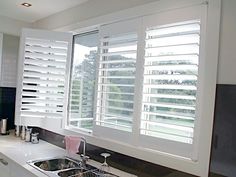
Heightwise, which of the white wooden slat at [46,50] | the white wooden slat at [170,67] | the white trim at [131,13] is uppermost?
the white trim at [131,13]

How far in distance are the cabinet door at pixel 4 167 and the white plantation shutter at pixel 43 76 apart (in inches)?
18.4

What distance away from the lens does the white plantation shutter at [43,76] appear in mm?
2729

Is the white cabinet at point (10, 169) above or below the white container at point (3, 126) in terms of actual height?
below

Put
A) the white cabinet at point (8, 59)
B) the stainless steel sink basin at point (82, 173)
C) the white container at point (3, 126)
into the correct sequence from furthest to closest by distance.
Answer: the white cabinet at point (8, 59) < the white container at point (3, 126) < the stainless steel sink basin at point (82, 173)

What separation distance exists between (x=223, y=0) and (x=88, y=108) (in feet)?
5.58

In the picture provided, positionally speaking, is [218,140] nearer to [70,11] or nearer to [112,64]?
[112,64]

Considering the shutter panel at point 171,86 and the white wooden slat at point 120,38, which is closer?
the shutter panel at point 171,86

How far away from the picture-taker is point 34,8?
285 cm

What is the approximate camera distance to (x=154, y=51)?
1.85 metres

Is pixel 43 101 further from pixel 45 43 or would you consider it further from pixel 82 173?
pixel 82 173

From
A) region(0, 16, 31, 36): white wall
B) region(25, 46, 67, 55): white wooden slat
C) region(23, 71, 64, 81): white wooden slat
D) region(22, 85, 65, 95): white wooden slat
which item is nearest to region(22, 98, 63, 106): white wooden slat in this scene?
region(22, 85, 65, 95): white wooden slat

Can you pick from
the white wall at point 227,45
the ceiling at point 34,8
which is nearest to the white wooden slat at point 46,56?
the ceiling at point 34,8

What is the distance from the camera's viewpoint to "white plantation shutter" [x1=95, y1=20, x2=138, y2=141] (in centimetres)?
201

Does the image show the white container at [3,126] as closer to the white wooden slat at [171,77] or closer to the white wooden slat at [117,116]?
the white wooden slat at [117,116]
